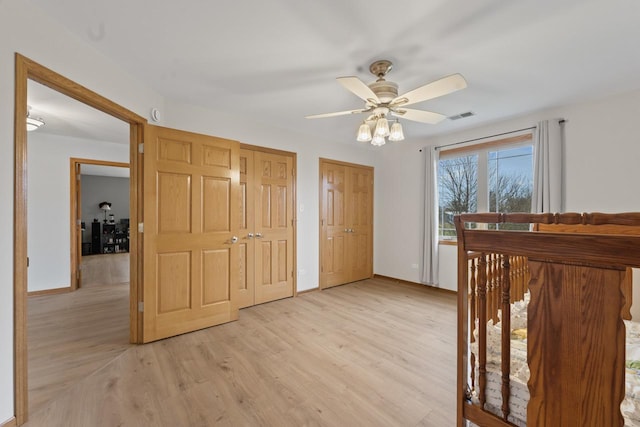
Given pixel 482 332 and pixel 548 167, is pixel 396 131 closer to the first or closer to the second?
pixel 482 332

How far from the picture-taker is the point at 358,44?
1.88m

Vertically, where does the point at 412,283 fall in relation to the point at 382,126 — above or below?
below

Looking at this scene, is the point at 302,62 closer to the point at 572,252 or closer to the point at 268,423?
the point at 572,252

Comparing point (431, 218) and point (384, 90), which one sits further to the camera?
point (431, 218)

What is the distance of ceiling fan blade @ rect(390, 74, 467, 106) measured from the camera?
170 centimetres

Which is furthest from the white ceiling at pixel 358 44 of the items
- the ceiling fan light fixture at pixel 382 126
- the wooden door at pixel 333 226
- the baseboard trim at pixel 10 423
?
the baseboard trim at pixel 10 423

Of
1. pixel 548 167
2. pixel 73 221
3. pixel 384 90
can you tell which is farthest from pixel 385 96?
pixel 73 221

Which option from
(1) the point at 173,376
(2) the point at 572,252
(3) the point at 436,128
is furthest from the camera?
(3) the point at 436,128

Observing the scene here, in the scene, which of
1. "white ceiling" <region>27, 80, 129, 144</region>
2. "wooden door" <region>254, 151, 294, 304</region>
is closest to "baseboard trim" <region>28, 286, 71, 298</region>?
"white ceiling" <region>27, 80, 129, 144</region>

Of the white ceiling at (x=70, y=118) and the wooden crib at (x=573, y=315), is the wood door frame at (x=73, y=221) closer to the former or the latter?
the white ceiling at (x=70, y=118)

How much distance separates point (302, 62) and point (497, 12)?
1.30 metres

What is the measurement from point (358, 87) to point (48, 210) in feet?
15.9

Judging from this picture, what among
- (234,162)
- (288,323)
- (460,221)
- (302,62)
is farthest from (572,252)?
(234,162)

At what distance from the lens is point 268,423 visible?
5.11 ft
